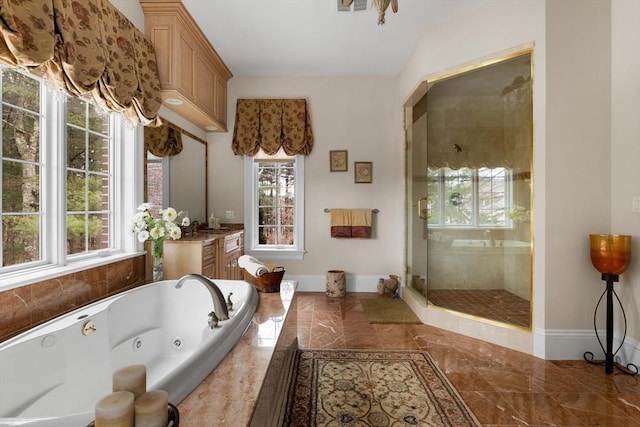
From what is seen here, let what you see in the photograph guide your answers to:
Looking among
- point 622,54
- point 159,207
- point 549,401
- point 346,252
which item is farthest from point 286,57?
point 549,401

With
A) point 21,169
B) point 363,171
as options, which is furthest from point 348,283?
point 21,169

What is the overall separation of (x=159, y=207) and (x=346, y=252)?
2.18m

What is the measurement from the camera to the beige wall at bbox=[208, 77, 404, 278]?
3.84m

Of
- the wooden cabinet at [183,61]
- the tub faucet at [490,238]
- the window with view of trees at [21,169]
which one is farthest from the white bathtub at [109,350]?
the tub faucet at [490,238]

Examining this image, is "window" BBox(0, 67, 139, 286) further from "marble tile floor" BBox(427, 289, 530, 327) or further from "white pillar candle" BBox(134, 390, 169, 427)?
"marble tile floor" BBox(427, 289, 530, 327)

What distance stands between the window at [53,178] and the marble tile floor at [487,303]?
9.55 ft

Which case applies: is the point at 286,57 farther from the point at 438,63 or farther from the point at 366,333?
the point at 366,333

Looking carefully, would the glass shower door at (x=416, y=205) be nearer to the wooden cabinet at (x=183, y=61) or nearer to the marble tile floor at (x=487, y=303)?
the marble tile floor at (x=487, y=303)

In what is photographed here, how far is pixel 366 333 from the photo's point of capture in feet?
8.73

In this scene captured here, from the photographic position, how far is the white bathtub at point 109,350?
3.35 ft

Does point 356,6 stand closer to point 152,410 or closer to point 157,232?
point 157,232

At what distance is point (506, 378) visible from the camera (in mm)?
1960

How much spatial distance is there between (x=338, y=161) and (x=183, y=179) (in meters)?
1.81

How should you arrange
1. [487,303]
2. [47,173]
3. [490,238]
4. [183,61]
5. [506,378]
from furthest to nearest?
[490,238] < [487,303] < [183,61] < [506,378] < [47,173]
